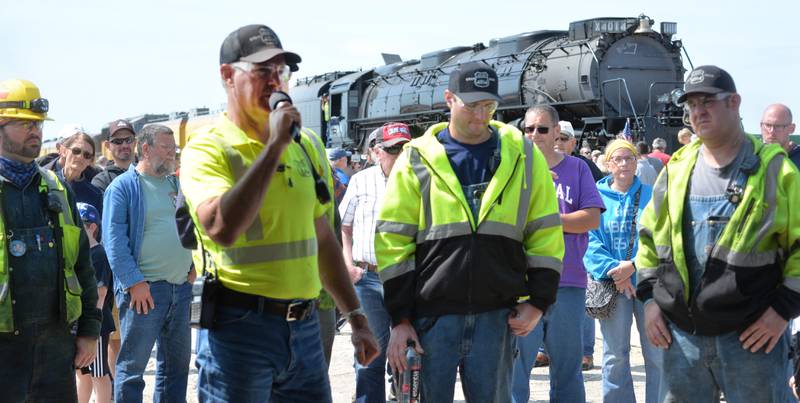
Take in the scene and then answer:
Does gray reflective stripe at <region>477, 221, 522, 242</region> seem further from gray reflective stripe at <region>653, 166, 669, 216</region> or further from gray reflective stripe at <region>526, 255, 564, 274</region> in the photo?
gray reflective stripe at <region>653, 166, 669, 216</region>

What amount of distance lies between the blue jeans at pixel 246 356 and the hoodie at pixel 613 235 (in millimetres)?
3321

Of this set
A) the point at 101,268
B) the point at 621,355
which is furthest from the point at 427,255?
the point at 101,268

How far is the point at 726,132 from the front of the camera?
4133mm

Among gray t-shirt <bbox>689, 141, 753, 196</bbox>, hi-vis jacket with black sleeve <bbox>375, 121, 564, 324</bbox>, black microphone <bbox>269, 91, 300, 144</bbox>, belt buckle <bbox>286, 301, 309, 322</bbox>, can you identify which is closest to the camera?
black microphone <bbox>269, 91, 300, 144</bbox>

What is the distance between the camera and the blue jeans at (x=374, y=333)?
6430mm

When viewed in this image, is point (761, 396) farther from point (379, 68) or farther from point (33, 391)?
point (379, 68)

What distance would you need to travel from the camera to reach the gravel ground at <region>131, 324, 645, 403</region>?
25.0 feet

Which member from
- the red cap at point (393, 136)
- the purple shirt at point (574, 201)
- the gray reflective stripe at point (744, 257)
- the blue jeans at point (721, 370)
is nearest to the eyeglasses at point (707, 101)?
the gray reflective stripe at point (744, 257)

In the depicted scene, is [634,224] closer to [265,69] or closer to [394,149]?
[394,149]

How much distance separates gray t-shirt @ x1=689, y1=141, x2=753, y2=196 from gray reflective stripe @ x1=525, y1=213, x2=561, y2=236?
603 mm

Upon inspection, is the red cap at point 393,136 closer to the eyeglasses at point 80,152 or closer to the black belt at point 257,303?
the eyeglasses at point 80,152

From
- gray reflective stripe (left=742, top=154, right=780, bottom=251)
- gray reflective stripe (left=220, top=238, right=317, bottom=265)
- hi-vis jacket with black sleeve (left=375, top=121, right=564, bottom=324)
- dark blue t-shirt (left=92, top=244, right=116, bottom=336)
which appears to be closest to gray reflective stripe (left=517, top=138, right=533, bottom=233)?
hi-vis jacket with black sleeve (left=375, top=121, right=564, bottom=324)

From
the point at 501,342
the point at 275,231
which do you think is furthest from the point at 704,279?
the point at 275,231

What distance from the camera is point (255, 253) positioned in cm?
334
